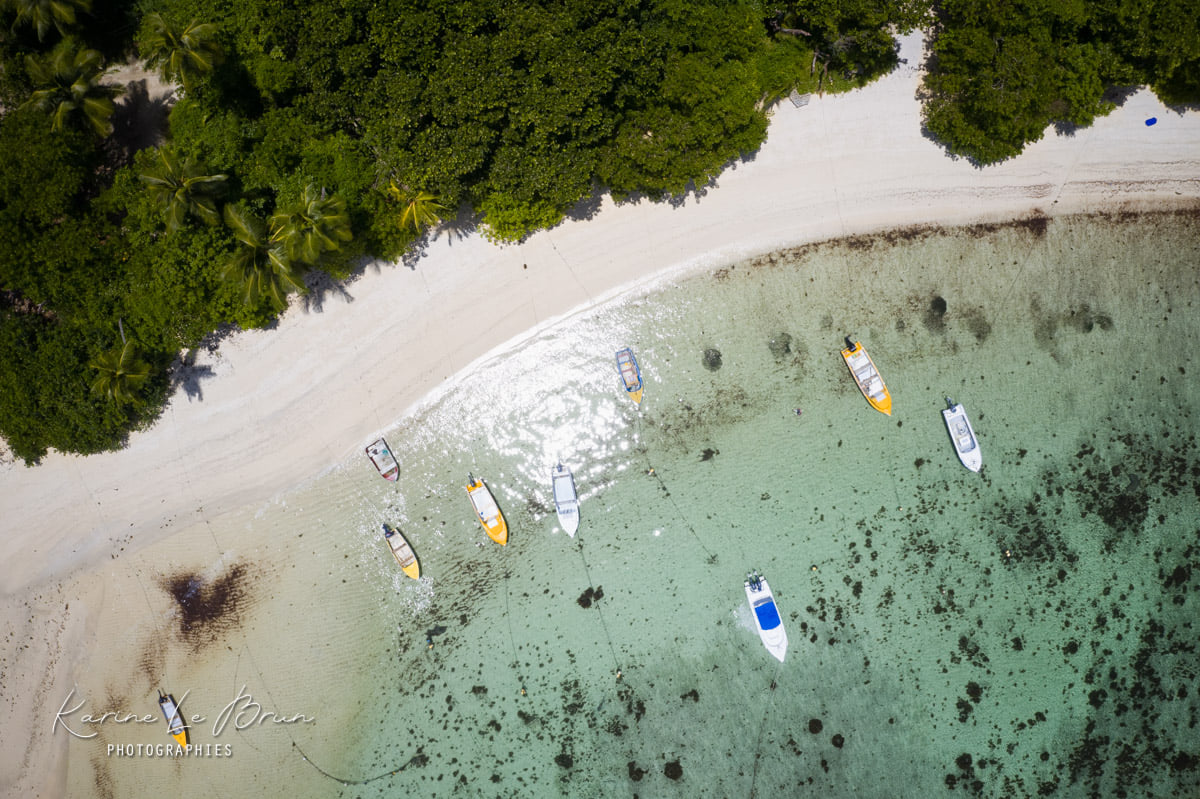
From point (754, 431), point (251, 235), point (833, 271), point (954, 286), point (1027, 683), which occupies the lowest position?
point (1027, 683)

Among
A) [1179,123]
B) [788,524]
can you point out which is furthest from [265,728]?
[1179,123]

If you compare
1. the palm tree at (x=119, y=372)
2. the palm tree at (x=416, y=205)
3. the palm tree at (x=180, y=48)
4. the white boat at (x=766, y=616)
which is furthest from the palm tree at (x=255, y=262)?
the white boat at (x=766, y=616)

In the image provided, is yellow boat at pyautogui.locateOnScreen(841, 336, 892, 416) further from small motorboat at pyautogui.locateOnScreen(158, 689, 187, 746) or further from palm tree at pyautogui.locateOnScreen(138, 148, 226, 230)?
small motorboat at pyautogui.locateOnScreen(158, 689, 187, 746)

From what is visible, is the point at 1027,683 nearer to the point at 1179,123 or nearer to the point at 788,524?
the point at 788,524

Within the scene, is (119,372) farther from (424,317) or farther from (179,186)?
(424,317)

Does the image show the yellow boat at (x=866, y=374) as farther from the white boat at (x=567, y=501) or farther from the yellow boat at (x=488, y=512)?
the yellow boat at (x=488, y=512)

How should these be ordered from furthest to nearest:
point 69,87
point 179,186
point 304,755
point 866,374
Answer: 1. point 304,755
2. point 866,374
3. point 69,87
4. point 179,186

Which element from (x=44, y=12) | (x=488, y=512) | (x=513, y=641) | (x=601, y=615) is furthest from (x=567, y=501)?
(x=44, y=12)
